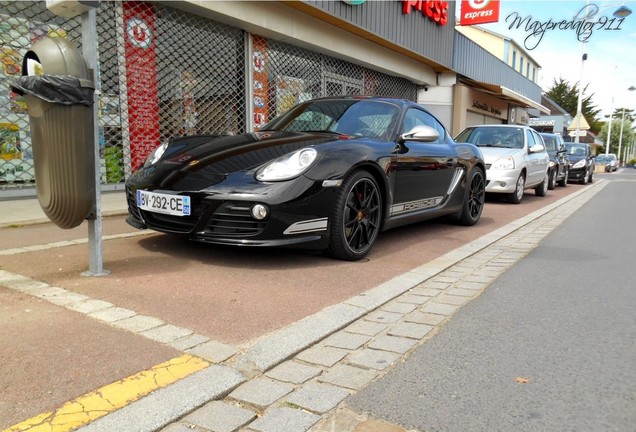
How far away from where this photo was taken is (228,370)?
226 cm

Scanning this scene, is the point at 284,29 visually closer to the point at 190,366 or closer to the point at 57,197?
the point at 57,197

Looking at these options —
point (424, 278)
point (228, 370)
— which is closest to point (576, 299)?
point (424, 278)

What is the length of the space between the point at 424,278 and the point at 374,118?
69.0 inches

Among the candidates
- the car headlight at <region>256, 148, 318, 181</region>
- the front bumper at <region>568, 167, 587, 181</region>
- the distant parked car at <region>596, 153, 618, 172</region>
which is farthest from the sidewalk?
the distant parked car at <region>596, 153, 618, 172</region>

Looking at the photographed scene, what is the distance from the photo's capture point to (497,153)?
9.65 meters

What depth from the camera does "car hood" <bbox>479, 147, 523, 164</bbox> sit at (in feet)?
31.3

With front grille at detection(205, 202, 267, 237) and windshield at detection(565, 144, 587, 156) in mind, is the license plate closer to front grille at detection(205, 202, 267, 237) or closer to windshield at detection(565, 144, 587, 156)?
front grille at detection(205, 202, 267, 237)

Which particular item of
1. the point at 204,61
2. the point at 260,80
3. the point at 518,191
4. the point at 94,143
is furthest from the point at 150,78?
the point at 518,191

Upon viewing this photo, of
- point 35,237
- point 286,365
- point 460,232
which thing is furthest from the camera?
point 460,232

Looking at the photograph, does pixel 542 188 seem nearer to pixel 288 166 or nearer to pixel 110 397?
pixel 288 166

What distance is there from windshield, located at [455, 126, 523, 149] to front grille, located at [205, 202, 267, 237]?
7584 mm

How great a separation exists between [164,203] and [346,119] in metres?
2.01

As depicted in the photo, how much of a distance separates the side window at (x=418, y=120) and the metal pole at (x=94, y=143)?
114 inches

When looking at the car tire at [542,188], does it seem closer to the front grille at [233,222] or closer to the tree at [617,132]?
the front grille at [233,222]
